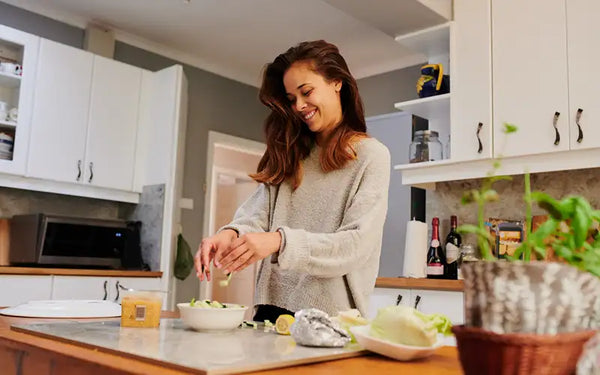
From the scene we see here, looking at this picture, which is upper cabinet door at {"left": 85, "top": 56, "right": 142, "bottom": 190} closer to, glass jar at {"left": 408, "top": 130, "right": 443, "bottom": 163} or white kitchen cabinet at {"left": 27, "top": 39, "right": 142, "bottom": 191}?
white kitchen cabinet at {"left": 27, "top": 39, "right": 142, "bottom": 191}

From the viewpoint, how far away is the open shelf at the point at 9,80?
11.5 ft

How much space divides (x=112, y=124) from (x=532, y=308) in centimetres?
386

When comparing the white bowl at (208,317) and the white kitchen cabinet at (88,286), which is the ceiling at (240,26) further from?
the white bowl at (208,317)

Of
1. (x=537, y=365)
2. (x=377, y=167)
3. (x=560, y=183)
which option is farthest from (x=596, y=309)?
(x=560, y=183)

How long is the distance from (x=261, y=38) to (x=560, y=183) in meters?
2.49

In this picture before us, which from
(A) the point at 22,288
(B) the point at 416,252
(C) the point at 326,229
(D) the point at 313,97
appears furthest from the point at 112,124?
(C) the point at 326,229

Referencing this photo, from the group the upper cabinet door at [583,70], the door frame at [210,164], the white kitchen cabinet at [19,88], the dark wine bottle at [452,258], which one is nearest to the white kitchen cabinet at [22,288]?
the white kitchen cabinet at [19,88]

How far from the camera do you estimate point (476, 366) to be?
518mm

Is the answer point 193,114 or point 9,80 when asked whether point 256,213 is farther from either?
point 193,114

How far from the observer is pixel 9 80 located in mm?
3576

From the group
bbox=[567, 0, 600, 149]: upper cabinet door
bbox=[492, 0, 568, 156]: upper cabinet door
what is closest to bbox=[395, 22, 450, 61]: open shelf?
bbox=[492, 0, 568, 156]: upper cabinet door

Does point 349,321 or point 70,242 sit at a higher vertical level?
point 70,242

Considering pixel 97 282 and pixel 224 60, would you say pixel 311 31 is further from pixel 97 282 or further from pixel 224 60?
pixel 97 282

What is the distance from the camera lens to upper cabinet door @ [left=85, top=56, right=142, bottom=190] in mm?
3889
